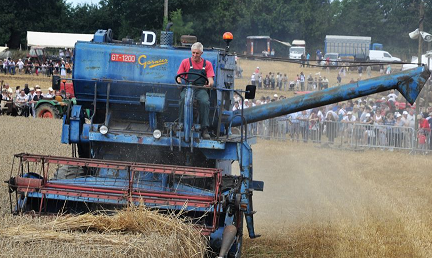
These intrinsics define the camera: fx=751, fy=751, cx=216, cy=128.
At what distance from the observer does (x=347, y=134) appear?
24.6 metres

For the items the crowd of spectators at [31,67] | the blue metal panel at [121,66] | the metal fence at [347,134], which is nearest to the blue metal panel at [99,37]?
the blue metal panel at [121,66]

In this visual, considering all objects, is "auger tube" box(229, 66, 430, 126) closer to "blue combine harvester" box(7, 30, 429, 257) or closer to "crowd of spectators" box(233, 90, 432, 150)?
"blue combine harvester" box(7, 30, 429, 257)

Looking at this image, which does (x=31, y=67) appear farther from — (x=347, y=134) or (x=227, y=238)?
(x=227, y=238)

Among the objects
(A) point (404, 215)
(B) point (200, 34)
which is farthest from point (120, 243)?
(B) point (200, 34)

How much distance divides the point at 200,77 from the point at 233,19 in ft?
150

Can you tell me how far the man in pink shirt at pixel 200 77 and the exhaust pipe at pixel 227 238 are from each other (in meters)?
1.81

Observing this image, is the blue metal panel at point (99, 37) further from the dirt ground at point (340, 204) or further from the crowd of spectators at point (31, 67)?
the crowd of spectators at point (31, 67)

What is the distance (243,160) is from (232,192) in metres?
0.83

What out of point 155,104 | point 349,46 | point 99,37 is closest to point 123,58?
point 99,37

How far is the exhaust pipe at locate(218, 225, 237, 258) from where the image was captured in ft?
26.7

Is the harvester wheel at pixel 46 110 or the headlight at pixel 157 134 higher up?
the harvester wheel at pixel 46 110

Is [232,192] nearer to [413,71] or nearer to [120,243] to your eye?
[120,243]

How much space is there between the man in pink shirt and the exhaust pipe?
181 cm

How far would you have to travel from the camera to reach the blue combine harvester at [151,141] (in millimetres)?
8812
